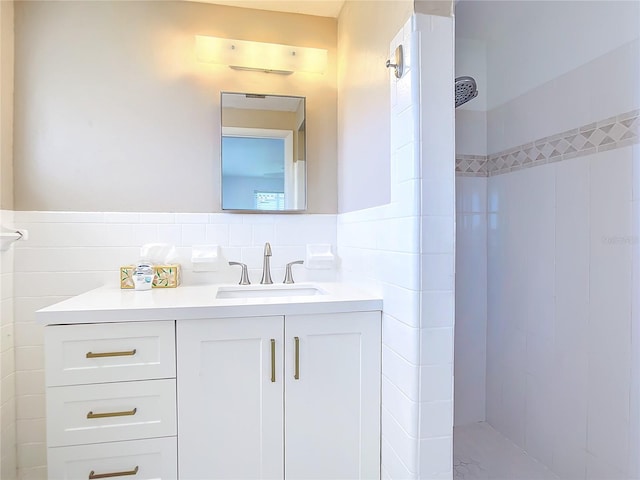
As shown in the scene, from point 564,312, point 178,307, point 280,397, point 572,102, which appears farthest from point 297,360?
point 572,102

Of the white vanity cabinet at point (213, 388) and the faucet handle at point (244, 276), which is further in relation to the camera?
the faucet handle at point (244, 276)

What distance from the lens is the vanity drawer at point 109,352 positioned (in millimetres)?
1170

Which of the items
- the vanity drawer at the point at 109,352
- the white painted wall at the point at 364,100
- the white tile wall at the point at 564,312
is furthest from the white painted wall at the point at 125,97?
the white tile wall at the point at 564,312

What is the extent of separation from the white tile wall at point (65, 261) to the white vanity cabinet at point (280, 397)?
62cm

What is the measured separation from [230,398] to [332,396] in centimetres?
37

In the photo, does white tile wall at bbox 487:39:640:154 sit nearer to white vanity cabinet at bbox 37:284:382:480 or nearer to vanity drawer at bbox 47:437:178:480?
white vanity cabinet at bbox 37:284:382:480

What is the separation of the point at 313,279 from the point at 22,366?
1.40 m

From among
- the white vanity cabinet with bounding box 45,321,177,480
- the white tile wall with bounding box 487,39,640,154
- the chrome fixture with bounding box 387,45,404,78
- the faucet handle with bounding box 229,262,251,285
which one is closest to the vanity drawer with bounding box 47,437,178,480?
the white vanity cabinet with bounding box 45,321,177,480

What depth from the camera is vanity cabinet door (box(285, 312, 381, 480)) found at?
4.32 ft

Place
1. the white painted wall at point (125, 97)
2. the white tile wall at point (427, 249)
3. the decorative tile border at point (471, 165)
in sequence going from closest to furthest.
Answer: the white tile wall at point (427, 249) < the white painted wall at point (125, 97) < the decorative tile border at point (471, 165)

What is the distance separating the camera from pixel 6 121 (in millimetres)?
1630

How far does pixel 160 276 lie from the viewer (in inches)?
66.4

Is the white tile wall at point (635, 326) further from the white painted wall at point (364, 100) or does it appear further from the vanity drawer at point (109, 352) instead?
the vanity drawer at point (109, 352)

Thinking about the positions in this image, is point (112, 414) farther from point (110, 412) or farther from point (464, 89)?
point (464, 89)
